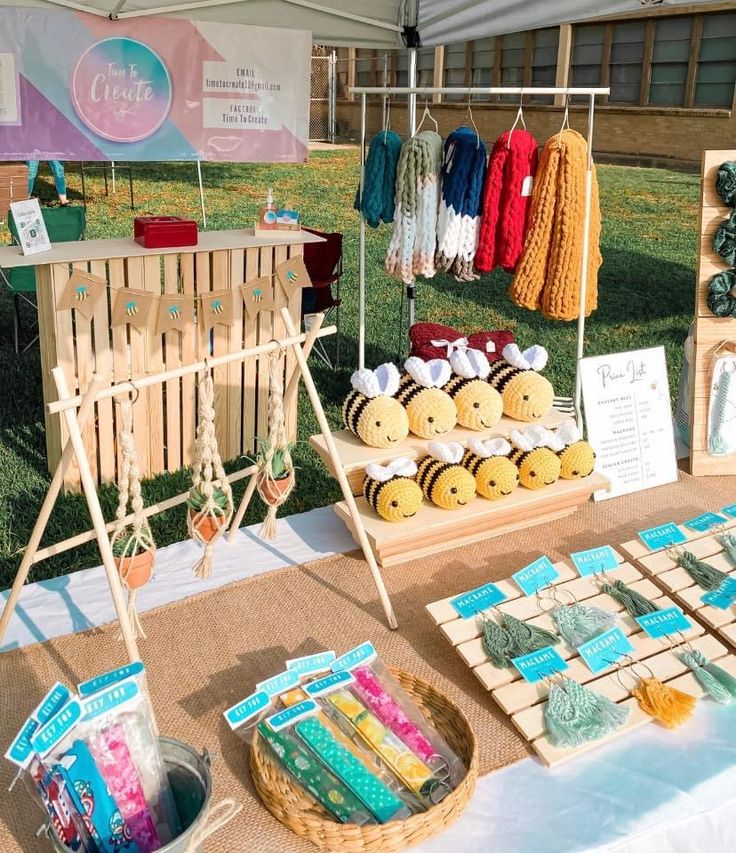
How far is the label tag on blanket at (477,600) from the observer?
2270 millimetres

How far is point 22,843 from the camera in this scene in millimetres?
1721

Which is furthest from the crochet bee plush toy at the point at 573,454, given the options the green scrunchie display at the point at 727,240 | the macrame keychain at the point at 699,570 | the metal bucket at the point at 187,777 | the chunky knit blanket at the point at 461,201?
the metal bucket at the point at 187,777

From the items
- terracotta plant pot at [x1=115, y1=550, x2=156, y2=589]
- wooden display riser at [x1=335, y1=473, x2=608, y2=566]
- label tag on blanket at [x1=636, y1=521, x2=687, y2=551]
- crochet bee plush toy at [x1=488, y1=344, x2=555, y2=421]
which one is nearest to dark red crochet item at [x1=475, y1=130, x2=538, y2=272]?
crochet bee plush toy at [x1=488, y1=344, x2=555, y2=421]

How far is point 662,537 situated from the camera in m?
2.65

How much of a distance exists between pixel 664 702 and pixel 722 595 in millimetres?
507

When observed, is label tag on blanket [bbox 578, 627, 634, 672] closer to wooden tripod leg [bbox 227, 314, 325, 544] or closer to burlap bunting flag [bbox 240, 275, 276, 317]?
wooden tripod leg [bbox 227, 314, 325, 544]

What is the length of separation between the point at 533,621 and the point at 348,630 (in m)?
0.55

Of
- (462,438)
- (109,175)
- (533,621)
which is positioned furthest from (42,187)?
(533,621)

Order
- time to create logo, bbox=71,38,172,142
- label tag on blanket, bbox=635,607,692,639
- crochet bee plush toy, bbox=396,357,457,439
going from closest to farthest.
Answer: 1. label tag on blanket, bbox=635,607,692,639
2. crochet bee plush toy, bbox=396,357,457,439
3. time to create logo, bbox=71,38,172,142

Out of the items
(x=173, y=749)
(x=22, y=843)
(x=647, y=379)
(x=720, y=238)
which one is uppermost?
(x=720, y=238)

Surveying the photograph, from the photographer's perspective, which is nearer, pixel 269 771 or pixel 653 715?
pixel 269 771

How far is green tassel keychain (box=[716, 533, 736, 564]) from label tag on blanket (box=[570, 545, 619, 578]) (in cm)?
36

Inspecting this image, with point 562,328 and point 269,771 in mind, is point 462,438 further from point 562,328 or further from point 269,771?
point 562,328

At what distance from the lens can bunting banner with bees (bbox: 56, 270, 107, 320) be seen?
10.8ft
